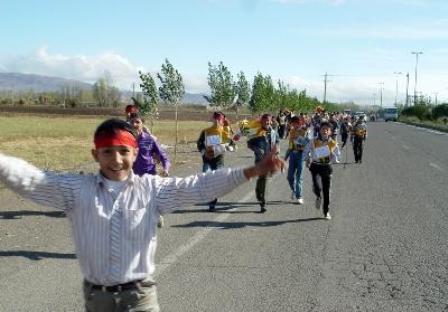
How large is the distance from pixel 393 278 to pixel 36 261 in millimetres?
4140

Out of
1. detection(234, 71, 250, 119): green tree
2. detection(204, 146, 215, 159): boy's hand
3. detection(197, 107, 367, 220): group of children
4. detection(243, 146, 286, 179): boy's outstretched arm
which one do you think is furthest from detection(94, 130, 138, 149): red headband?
detection(234, 71, 250, 119): green tree

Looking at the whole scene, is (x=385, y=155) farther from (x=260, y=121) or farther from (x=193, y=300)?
(x=193, y=300)

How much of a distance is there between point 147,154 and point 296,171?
14.4 feet

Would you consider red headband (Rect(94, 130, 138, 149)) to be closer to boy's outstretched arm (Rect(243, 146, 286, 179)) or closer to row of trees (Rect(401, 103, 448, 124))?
boy's outstretched arm (Rect(243, 146, 286, 179))

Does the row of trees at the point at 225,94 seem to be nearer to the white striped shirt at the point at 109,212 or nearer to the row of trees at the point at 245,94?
the row of trees at the point at 245,94

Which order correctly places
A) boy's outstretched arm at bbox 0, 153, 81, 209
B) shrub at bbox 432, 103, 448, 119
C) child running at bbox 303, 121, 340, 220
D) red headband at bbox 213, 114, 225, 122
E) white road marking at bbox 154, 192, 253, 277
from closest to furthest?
boy's outstretched arm at bbox 0, 153, 81, 209
white road marking at bbox 154, 192, 253, 277
child running at bbox 303, 121, 340, 220
red headband at bbox 213, 114, 225, 122
shrub at bbox 432, 103, 448, 119

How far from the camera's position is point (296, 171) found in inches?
492

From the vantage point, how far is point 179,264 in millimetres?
7145

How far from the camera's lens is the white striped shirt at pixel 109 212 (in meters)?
3.03

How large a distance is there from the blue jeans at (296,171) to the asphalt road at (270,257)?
1.07ft

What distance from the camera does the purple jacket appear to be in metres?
8.94

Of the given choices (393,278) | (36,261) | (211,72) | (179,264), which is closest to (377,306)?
(393,278)

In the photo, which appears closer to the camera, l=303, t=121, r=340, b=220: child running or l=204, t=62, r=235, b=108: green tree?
l=303, t=121, r=340, b=220: child running

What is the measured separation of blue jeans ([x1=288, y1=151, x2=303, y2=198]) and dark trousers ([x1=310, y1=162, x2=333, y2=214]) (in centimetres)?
143
